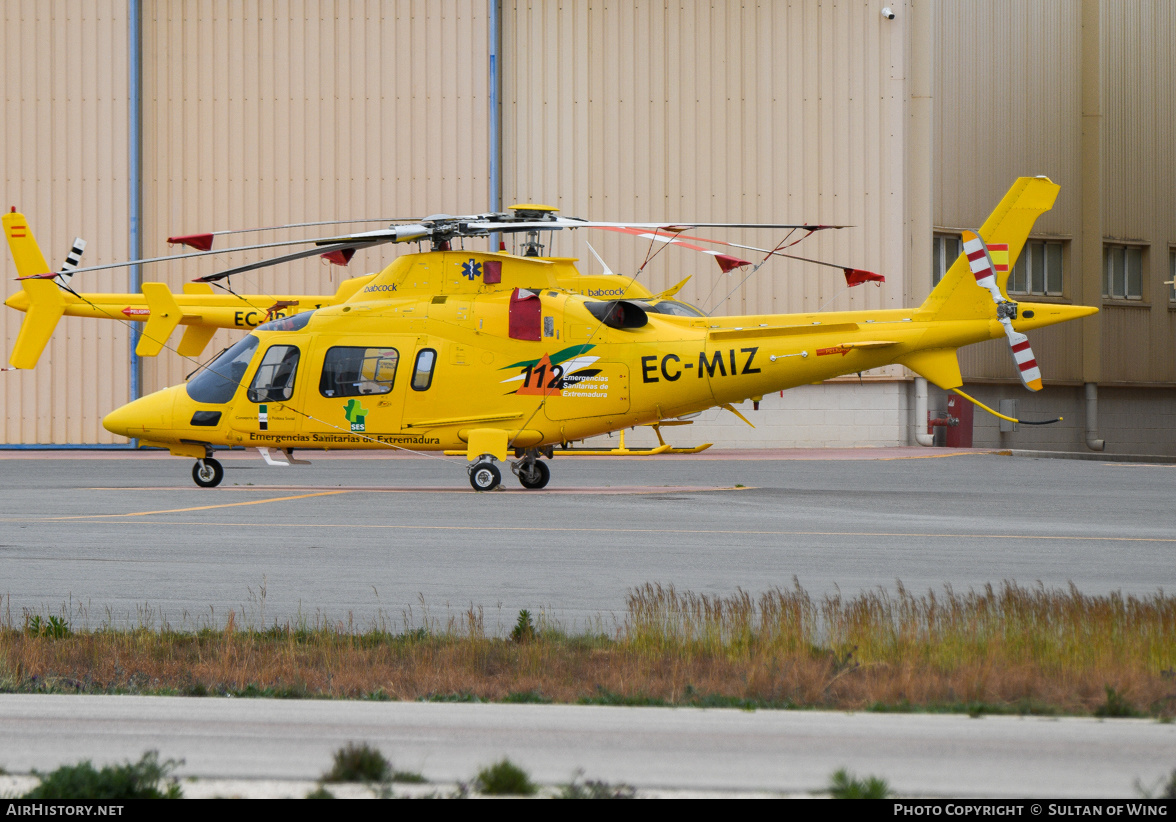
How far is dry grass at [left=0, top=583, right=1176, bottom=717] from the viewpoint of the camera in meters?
5.75

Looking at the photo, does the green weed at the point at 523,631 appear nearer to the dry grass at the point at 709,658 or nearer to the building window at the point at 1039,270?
the dry grass at the point at 709,658

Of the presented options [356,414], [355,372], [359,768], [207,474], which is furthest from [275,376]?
[359,768]

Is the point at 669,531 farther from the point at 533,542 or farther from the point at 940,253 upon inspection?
the point at 940,253

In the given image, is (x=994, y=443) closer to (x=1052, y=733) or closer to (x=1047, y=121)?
(x=1047, y=121)

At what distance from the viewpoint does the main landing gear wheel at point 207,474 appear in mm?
19562

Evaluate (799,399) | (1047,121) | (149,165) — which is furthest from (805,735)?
(1047,121)

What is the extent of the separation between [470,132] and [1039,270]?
59.5 ft

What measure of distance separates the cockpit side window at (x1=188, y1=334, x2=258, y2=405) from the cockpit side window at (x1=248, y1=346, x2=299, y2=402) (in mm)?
282

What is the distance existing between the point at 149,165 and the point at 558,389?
21.9 metres

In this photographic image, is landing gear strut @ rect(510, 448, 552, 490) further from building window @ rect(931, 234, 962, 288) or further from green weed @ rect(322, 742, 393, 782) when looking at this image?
building window @ rect(931, 234, 962, 288)

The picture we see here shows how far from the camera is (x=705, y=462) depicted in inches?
A: 1132

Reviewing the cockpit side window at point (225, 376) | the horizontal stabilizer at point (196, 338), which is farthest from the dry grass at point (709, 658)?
the horizontal stabilizer at point (196, 338)

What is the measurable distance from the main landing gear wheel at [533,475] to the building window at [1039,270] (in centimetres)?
2371

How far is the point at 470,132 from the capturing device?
34.8 m
